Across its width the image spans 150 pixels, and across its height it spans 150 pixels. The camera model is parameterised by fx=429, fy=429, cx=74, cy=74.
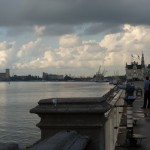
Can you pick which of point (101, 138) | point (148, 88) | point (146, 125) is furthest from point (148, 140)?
point (148, 88)

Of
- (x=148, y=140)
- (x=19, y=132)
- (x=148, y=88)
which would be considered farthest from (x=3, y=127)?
(x=148, y=140)

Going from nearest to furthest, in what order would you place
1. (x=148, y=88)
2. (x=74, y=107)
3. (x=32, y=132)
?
(x=74, y=107)
(x=148, y=88)
(x=32, y=132)

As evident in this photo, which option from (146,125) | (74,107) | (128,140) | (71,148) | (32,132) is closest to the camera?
(71,148)

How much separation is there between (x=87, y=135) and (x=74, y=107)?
1.47 ft

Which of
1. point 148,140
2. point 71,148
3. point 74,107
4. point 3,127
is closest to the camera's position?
point 71,148

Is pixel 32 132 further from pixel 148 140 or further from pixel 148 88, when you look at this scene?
pixel 148 140

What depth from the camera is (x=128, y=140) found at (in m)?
11.5

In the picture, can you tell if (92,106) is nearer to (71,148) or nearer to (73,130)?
(73,130)

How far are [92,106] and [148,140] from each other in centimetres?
646

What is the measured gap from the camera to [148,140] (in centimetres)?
1226

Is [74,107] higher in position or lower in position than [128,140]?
higher

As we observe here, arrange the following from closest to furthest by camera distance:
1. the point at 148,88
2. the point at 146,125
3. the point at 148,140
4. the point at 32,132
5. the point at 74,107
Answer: the point at 74,107, the point at 148,140, the point at 146,125, the point at 148,88, the point at 32,132

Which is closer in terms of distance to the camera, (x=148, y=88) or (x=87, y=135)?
(x=87, y=135)

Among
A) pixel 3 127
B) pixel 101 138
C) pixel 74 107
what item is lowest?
pixel 3 127
